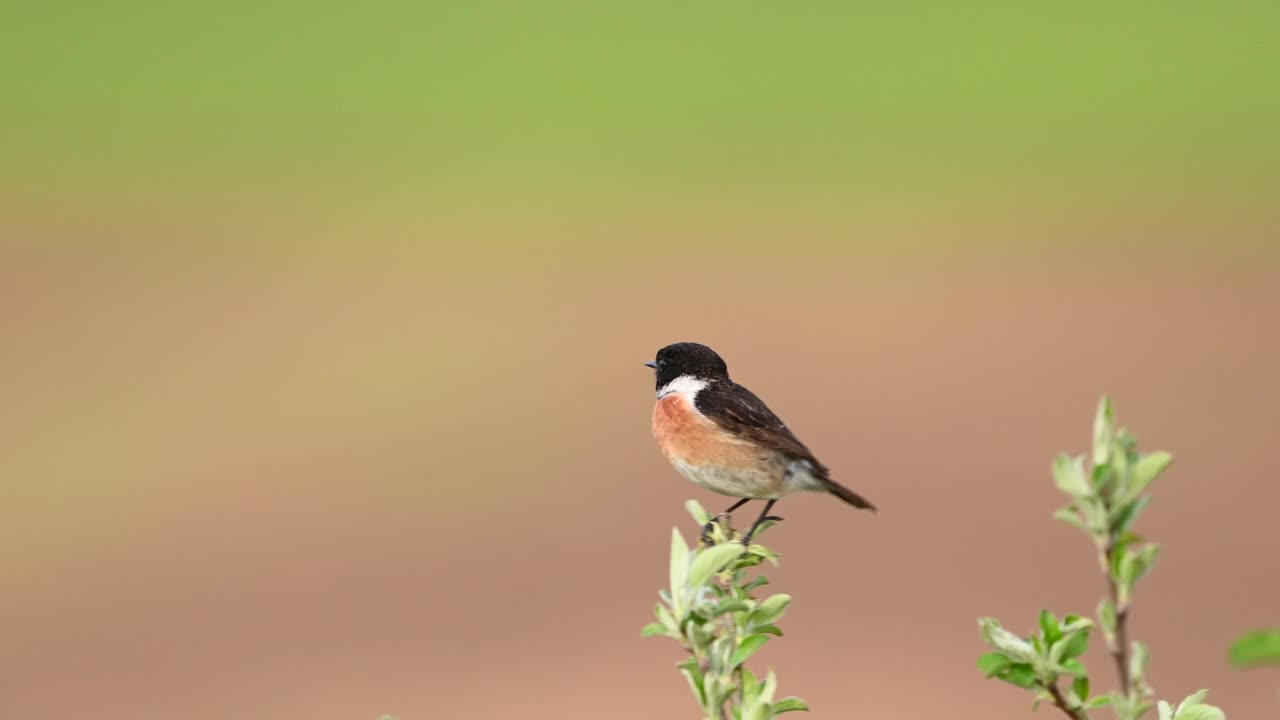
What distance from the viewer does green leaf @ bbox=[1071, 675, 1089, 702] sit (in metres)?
1.90

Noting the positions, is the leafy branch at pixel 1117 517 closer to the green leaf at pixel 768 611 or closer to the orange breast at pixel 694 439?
the green leaf at pixel 768 611

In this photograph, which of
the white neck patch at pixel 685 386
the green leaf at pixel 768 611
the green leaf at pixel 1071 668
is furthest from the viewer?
the white neck patch at pixel 685 386

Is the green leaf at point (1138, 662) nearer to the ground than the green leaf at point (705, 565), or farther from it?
nearer to the ground

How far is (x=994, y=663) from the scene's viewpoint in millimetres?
1857

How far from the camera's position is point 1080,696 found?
196 centimetres

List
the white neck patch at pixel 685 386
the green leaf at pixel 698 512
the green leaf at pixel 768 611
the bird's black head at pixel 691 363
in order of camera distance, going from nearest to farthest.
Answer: the green leaf at pixel 768 611, the green leaf at pixel 698 512, the white neck patch at pixel 685 386, the bird's black head at pixel 691 363

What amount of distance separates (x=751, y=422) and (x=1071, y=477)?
10.6 feet

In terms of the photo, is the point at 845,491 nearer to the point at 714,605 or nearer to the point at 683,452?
the point at 683,452

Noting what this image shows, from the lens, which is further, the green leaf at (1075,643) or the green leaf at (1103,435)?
the green leaf at (1075,643)

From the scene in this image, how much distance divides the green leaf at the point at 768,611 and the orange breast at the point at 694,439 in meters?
2.40

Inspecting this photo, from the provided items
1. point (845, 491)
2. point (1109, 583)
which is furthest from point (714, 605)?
point (845, 491)

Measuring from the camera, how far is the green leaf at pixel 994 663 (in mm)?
1851

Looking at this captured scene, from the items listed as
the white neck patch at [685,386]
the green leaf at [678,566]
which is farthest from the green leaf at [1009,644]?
the white neck patch at [685,386]

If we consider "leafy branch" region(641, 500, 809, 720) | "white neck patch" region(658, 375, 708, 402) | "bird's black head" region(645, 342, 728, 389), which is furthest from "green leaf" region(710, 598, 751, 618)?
"bird's black head" region(645, 342, 728, 389)
